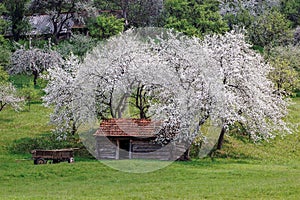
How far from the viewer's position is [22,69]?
50.7 m

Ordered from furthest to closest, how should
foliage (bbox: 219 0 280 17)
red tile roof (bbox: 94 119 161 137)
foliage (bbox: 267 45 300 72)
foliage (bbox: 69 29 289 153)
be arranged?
foliage (bbox: 219 0 280 17), foliage (bbox: 267 45 300 72), red tile roof (bbox: 94 119 161 137), foliage (bbox: 69 29 289 153)

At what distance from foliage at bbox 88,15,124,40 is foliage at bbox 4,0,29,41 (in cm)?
882

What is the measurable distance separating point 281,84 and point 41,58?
75.4ft

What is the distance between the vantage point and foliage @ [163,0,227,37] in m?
62.0

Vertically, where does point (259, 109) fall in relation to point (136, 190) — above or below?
above

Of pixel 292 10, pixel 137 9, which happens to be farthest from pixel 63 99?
pixel 292 10

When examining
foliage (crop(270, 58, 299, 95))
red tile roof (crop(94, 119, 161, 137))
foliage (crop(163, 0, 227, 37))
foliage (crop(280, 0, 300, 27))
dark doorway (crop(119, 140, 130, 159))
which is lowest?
dark doorway (crop(119, 140, 130, 159))

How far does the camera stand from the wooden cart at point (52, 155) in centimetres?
2978

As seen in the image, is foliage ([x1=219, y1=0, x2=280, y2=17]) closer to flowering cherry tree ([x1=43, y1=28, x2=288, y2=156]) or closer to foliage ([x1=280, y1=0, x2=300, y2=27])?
foliage ([x1=280, y1=0, x2=300, y2=27])

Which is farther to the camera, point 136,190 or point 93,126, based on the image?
point 93,126

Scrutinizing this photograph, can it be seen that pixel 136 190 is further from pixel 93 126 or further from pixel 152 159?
pixel 93 126

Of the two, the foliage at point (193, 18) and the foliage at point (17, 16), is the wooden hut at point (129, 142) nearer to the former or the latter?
the foliage at point (193, 18)

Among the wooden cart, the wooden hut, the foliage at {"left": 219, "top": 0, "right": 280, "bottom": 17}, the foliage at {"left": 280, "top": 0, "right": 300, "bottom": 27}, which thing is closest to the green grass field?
the wooden cart

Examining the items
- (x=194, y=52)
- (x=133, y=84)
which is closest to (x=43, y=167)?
(x=133, y=84)
